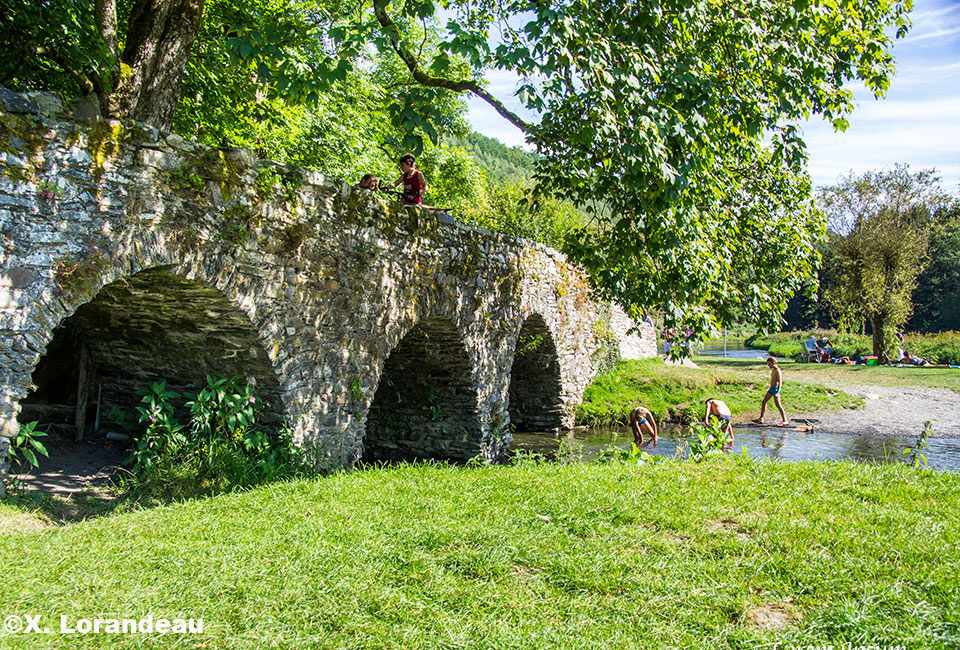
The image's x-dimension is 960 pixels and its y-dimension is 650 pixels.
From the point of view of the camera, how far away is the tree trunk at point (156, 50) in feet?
21.0

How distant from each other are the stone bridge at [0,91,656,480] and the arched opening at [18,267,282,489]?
2 cm

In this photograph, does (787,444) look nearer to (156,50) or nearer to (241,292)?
(241,292)

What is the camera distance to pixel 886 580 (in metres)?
3.12

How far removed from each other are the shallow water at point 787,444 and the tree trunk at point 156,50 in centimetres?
719

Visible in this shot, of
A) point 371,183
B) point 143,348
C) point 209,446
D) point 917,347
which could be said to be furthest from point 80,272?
point 917,347

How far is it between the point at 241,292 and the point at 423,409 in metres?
4.61

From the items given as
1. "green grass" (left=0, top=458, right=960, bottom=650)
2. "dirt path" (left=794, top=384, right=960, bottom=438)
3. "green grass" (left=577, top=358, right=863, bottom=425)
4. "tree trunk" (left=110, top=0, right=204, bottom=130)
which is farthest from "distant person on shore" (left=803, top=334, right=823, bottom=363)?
"tree trunk" (left=110, top=0, right=204, bottom=130)

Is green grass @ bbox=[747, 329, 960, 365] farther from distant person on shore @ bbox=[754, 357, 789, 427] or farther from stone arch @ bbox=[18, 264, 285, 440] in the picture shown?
stone arch @ bbox=[18, 264, 285, 440]

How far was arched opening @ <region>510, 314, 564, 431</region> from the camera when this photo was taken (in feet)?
44.3

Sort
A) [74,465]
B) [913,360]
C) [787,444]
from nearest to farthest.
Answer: [74,465] < [787,444] < [913,360]

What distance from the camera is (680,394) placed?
15.8 meters

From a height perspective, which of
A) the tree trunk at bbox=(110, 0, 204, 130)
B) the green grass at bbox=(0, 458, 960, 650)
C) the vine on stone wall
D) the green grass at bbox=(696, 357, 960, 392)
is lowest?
the green grass at bbox=(696, 357, 960, 392)

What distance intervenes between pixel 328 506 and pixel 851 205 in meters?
28.4

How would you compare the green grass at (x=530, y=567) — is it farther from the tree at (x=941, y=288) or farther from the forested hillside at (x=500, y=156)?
the forested hillside at (x=500, y=156)
